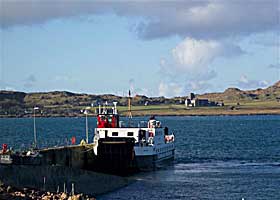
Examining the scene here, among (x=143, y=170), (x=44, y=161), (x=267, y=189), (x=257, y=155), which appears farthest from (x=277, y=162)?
→ (x=44, y=161)

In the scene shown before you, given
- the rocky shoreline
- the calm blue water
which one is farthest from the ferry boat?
the rocky shoreline

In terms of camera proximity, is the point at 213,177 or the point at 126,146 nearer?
the point at 213,177

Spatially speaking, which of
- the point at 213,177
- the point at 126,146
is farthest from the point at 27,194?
the point at 213,177

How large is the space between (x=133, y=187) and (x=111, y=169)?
11598 mm

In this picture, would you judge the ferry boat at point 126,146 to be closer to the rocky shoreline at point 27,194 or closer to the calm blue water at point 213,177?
the calm blue water at point 213,177

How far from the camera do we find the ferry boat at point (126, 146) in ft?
228

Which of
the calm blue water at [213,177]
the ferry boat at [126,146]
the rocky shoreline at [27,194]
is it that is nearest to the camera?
the rocky shoreline at [27,194]

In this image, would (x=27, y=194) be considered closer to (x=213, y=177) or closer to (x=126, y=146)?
(x=126, y=146)

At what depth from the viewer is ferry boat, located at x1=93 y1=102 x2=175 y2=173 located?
69.5 meters

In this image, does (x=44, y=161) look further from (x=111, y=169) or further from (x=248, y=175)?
(x=248, y=175)

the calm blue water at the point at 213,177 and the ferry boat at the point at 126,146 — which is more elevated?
the ferry boat at the point at 126,146

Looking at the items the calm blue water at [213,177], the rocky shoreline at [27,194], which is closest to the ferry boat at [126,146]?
the calm blue water at [213,177]

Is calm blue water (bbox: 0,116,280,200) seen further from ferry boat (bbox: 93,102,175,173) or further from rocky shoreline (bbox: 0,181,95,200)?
rocky shoreline (bbox: 0,181,95,200)

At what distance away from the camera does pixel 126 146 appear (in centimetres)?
7006
